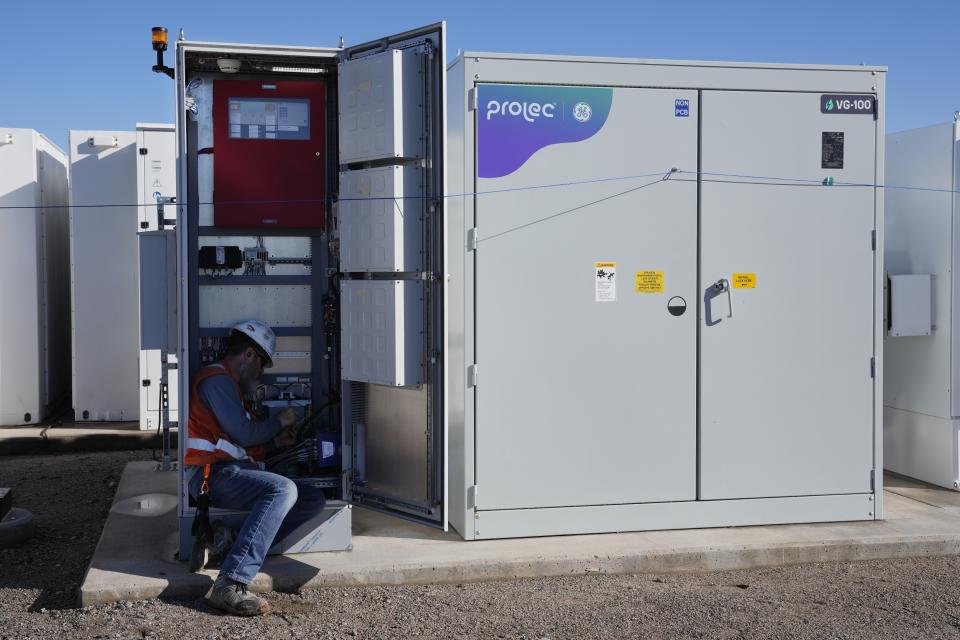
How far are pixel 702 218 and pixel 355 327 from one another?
2.06 meters

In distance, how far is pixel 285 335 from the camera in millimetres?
5902

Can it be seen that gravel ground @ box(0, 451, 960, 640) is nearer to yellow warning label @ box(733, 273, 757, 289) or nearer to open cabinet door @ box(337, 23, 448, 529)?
open cabinet door @ box(337, 23, 448, 529)

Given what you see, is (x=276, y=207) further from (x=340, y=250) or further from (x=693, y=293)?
(x=693, y=293)

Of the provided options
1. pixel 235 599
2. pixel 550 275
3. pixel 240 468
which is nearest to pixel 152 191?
pixel 240 468

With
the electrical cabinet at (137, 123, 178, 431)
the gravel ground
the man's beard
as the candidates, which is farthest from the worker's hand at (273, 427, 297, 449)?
the electrical cabinet at (137, 123, 178, 431)

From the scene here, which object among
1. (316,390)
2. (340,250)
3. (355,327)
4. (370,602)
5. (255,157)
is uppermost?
(255,157)

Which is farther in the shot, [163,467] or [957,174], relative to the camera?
[163,467]

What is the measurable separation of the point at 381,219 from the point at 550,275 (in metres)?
0.98

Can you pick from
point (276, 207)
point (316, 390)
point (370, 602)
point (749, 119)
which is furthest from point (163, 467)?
point (749, 119)

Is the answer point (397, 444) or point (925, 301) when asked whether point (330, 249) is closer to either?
point (397, 444)

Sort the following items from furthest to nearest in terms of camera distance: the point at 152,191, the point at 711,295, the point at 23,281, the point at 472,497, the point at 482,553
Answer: the point at 23,281 < the point at 152,191 < the point at 711,295 < the point at 472,497 < the point at 482,553

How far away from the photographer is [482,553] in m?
5.24

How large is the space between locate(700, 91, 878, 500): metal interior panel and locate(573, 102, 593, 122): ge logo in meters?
0.68

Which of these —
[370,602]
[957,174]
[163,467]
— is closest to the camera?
[370,602]
